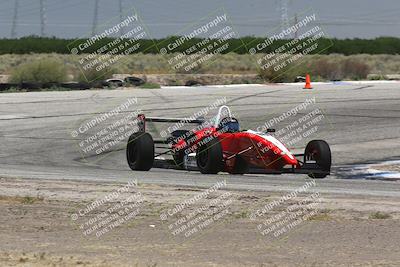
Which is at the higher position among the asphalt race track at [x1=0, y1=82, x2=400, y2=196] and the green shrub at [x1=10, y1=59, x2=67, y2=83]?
the green shrub at [x1=10, y1=59, x2=67, y2=83]

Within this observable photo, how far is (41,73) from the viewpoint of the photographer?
158 feet

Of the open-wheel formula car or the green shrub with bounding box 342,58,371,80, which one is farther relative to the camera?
the green shrub with bounding box 342,58,371,80

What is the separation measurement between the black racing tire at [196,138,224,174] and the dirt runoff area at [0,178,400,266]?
4.70ft

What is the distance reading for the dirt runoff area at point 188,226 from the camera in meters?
8.98

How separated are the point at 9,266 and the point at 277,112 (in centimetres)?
2268

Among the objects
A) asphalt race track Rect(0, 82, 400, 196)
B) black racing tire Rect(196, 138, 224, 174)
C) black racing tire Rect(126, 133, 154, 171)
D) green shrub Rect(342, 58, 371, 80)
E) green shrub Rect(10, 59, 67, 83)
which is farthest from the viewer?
green shrub Rect(342, 58, 371, 80)

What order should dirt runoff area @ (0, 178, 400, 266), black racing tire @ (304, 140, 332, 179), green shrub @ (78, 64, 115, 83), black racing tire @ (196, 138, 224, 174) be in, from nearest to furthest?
dirt runoff area @ (0, 178, 400, 266), black racing tire @ (196, 138, 224, 174), black racing tire @ (304, 140, 332, 179), green shrub @ (78, 64, 115, 83)

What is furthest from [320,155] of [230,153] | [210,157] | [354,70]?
[354,70]

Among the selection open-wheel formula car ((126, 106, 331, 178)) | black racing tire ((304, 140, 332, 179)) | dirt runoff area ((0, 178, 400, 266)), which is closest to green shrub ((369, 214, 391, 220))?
dirt runoff area ((0, 178, 400, 266))

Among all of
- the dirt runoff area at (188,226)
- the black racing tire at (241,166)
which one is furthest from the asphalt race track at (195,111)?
the dirt runoff area at (188,226)

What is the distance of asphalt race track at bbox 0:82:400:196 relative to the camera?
16516mm

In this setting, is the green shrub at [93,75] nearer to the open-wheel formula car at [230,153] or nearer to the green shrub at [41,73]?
the green shrub at [41,73]

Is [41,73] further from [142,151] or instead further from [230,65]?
[142,151]

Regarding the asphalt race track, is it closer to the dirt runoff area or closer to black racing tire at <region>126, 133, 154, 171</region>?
black racing tire at <region>126, 133, 154, 171</region>
